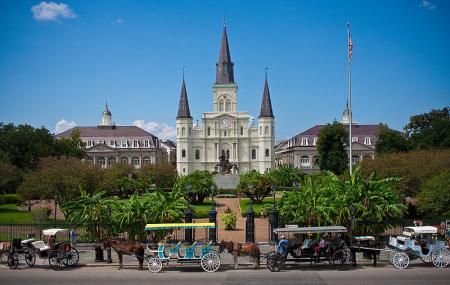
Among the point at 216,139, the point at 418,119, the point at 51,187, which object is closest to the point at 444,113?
the point at 418,119

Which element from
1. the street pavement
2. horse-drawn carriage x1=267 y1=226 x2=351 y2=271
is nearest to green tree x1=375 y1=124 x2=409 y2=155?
the street pavement

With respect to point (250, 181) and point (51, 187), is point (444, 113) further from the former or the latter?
point (51, 187)

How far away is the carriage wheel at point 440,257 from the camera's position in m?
17.2

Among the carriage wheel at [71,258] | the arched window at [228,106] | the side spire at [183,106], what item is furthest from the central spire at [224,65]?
the carriage wheel at [71,258]

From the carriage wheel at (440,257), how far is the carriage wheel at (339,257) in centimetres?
293

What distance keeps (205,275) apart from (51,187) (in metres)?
22.2

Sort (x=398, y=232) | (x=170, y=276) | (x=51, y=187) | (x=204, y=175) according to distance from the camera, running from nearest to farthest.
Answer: (x=170, y=276) → (x=398, y=232) → (x=51, y=187) → (x=204, y=175)

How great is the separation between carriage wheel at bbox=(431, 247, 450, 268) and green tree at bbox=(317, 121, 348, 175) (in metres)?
53.2

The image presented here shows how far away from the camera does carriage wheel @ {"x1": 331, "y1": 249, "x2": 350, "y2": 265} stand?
1734 cm

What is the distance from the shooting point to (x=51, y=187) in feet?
117

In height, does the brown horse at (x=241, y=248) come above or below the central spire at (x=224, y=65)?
below

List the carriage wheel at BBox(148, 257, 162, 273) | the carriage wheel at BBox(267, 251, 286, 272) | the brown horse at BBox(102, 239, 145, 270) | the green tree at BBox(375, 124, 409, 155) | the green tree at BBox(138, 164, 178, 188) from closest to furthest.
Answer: the carriage wheel at BBox(267, 251, 286, 272)
the carriage wheel at BBox(148, 257, 162, 273)
the brown horse at BBox(102, 239, 145, 270)
the green tree at BBox(138, 164, 178, 188)
the green tree at BBox(375, 124, 409, 155)

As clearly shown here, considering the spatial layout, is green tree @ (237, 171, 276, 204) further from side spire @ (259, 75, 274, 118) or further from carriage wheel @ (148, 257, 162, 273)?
side spire @ (259, 75, 274, 118)

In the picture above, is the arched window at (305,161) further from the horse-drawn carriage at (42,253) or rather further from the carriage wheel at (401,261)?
the horse-drawn carriage at (42,253)
